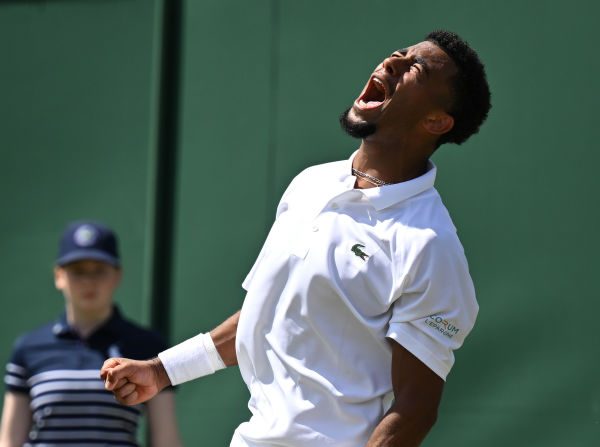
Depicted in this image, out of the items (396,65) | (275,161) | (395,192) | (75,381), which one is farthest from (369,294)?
(275,161)

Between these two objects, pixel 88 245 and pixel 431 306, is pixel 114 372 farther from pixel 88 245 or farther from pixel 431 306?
pixel 88 245

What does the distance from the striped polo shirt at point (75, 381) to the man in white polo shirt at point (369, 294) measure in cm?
114

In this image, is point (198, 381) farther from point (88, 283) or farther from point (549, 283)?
point (549, 283)

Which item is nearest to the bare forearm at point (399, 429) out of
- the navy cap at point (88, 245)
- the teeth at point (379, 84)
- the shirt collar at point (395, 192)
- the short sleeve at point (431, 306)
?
the short sleeve at point (431, 306)

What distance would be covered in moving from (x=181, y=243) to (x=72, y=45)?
120cm

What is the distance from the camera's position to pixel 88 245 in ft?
15.5

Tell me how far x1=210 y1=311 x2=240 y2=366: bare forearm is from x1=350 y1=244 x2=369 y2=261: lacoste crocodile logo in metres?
0.47

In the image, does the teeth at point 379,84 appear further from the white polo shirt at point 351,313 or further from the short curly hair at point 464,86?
the white polo shirt at point 351,313

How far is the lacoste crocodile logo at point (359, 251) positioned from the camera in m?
3.01

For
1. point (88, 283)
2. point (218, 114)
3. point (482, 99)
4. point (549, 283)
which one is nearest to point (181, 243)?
point (218, 114)

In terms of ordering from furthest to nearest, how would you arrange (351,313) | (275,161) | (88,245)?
1. (275,161)
2. (88,245)
3. (351,313)

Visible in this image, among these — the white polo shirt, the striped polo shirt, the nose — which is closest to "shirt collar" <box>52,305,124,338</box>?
the striped polo shirt

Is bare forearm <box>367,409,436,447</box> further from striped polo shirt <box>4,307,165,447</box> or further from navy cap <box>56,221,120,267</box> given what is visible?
navy cap <box>56,221,120,267</box>

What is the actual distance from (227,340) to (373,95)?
790mm
